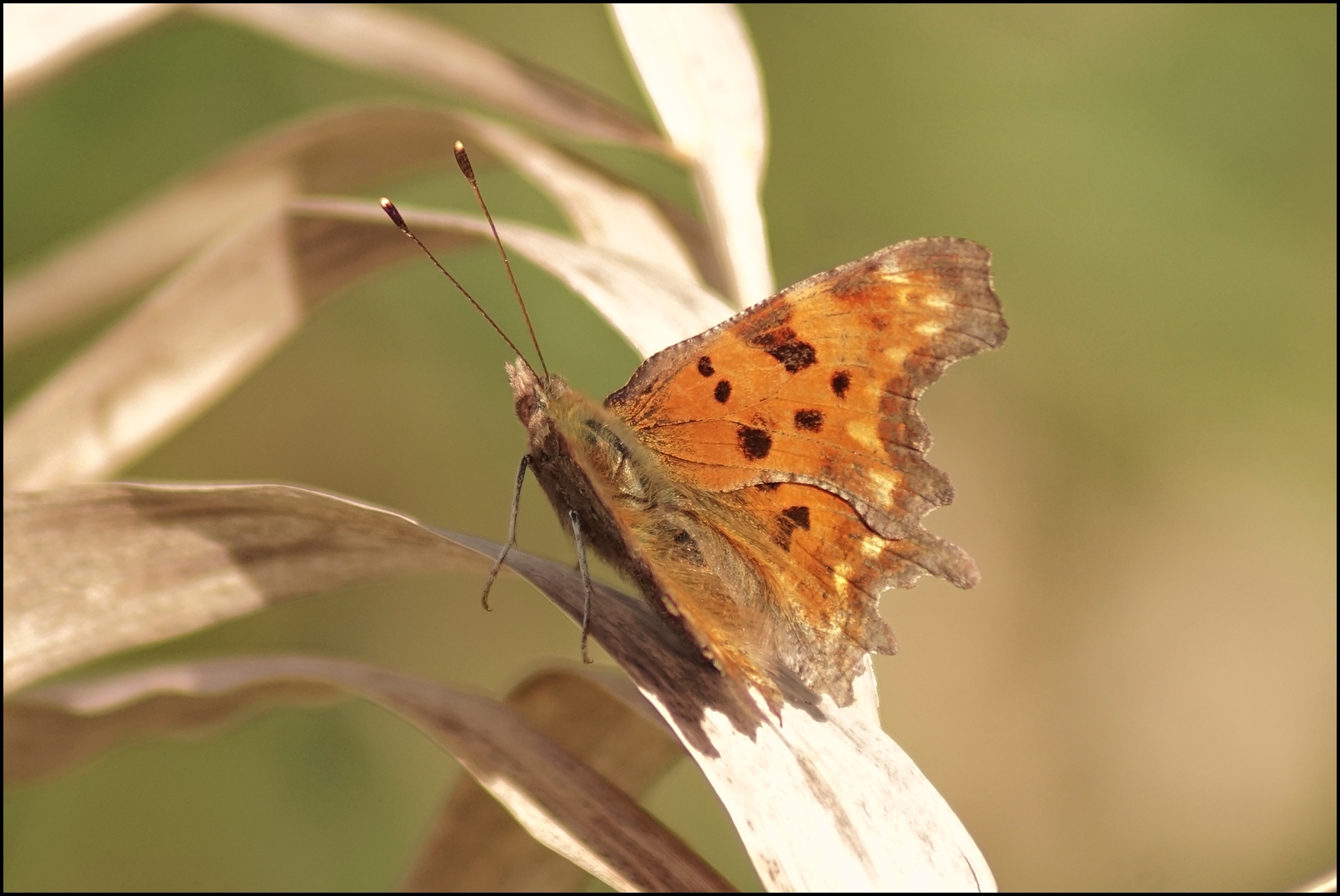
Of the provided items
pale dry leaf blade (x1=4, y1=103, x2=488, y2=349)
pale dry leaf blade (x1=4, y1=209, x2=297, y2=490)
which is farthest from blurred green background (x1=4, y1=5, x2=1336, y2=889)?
pale dry leaf blade (x1=4, y1=209, x2=297, y2=490)

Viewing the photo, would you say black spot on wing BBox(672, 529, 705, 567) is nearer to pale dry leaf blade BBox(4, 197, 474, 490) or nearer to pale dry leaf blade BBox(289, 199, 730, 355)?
pale dry leaf blade BBox(289, 199, 730, 355)

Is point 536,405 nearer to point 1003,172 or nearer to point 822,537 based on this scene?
point 822,537

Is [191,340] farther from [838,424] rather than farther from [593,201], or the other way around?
[838,424]

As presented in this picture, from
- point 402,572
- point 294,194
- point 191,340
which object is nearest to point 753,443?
point 402,572

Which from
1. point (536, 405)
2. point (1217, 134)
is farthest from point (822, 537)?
point (1217, 134)

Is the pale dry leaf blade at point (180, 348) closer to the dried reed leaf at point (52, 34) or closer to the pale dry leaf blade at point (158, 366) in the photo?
the pale dry leaf blade at point (158, 366)

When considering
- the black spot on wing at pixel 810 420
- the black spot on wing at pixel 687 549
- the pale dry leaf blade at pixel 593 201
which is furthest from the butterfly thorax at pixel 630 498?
the pale dry leaf blade at pixel 593 201
